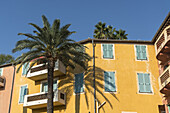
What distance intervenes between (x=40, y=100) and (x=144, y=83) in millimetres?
9416

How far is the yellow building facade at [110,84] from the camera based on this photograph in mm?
21812

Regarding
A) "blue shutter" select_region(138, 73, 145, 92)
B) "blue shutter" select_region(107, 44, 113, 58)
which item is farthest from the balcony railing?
"blue shutter" select_region(107, 44, 113, 58)

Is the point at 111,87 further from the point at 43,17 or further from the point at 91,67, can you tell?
the point at 43,17

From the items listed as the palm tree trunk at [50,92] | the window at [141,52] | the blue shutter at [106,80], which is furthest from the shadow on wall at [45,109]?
the window at [141,52]

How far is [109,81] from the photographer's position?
22.6 m

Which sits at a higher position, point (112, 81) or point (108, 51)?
point (108, 51)

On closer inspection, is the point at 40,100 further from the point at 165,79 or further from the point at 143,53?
the point at 165,79

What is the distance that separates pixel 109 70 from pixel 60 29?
580cm

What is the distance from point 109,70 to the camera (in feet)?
76.1

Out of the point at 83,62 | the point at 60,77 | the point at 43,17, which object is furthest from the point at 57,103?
the point at 43,17

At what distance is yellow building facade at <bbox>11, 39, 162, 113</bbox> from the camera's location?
21.8m

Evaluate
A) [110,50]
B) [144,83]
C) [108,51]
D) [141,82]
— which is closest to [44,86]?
[108,51]

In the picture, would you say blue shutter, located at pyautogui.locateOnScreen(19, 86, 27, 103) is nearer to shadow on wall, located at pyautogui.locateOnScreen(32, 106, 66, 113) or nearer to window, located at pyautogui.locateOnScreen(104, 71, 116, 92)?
shadow on wall, located at pyautogui.locateOnScreen(32, 106, 66, 113)

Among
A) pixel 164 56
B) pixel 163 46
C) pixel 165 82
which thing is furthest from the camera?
pixel 164 56
